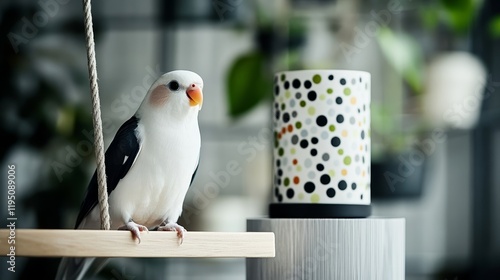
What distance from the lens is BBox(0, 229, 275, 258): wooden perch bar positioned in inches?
23.4

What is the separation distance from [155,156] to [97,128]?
0.07 meters

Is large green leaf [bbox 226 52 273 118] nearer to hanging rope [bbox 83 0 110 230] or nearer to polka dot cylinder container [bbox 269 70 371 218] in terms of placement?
polka dot cylinder container [bbox 269 70 371 218]

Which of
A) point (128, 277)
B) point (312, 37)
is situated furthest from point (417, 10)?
point (128, 277)

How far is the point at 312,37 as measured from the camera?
212 centimetres

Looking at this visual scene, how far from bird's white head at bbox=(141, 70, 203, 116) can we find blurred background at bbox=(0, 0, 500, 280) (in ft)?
2.52

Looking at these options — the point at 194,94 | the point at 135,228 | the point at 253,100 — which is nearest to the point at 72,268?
the point at 135,228

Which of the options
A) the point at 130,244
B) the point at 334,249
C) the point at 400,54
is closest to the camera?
the point at 130,244

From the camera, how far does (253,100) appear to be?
1457 mm

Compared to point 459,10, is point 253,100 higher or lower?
lower

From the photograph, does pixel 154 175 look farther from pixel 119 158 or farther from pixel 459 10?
pixel 459 10

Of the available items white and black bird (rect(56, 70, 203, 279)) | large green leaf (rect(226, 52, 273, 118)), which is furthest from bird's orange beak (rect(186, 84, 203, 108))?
large green leaf (rect(226, 52, 273, 118))

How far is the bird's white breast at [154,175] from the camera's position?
680 millimetres

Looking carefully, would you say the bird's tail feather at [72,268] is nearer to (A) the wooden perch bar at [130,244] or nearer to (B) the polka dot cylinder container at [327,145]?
(A) the wooden perch bar at [130,244]

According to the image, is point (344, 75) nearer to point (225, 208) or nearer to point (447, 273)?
point (225, 208)
